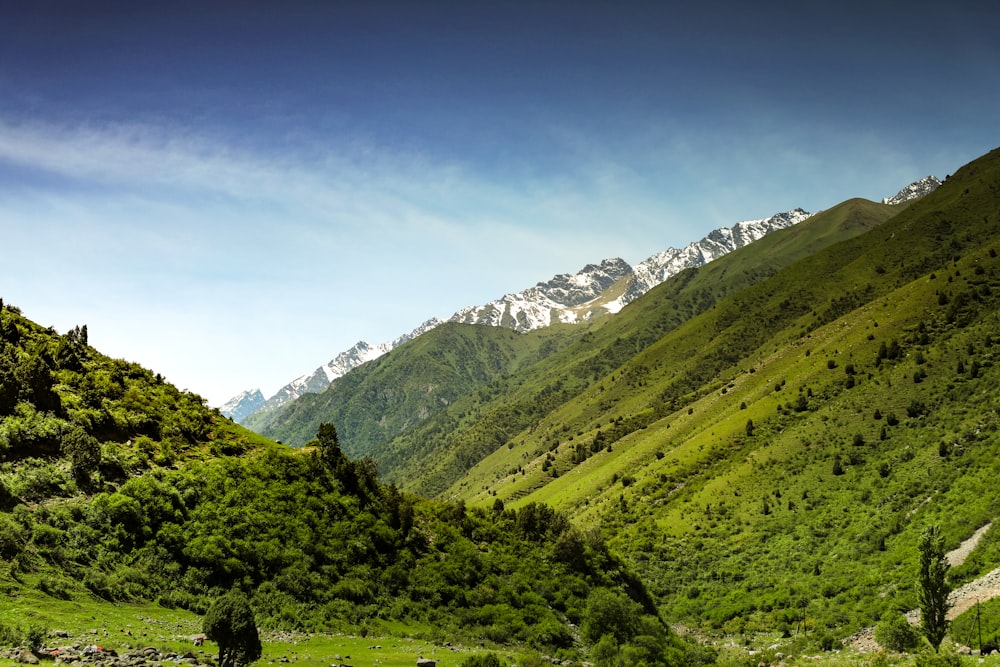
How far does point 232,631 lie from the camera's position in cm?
2509

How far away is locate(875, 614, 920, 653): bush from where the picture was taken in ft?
144

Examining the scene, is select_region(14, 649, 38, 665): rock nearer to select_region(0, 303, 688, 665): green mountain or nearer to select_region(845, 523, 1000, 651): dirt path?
select_region(0, 303, 688, 665): green mountain

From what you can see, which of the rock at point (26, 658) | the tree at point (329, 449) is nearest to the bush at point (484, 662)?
the rock at point (26, 658)

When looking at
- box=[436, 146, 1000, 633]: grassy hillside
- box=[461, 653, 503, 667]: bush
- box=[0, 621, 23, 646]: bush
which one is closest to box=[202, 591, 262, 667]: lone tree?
box=[0, 621, 23, 646]: bush

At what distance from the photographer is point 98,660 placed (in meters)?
22.5

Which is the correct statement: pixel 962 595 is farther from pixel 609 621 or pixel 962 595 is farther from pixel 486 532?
pixel 486 532

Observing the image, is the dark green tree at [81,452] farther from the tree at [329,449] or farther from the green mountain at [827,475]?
the green mountain at [827,475]

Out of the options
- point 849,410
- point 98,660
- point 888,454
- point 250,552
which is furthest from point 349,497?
point 849,410

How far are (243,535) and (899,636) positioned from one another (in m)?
50.1

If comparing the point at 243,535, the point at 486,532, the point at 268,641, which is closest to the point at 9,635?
the point at 268,641

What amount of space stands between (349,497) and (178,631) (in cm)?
2591

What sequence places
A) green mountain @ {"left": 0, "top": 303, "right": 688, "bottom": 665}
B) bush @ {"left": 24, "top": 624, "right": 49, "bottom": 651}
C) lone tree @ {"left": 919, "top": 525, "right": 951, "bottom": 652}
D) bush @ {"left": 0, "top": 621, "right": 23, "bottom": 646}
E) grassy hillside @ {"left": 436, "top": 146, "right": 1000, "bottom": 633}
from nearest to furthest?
bush @ {"left": 0, "top": 621, "right": 23, "bottom": 646}
bush @ {"left": 24, "top": 624, "right": 49, "bottom": 651}
green mountain @ {"left": 0, "top": 303, "right": 688, "bottom": 665}
lone tree @ {"left": 919, "top": 525, "right": 951, "bottom": 652}
grassy hillside @ {"left": 436, "top": 146, "right": 1000, "bottom": 633}

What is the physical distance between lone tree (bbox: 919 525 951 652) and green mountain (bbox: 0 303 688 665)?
19.1 meters

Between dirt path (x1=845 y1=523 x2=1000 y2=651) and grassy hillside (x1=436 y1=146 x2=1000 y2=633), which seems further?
grassy hillside (x1=436 y1=146 x2=1000 y2=633)
